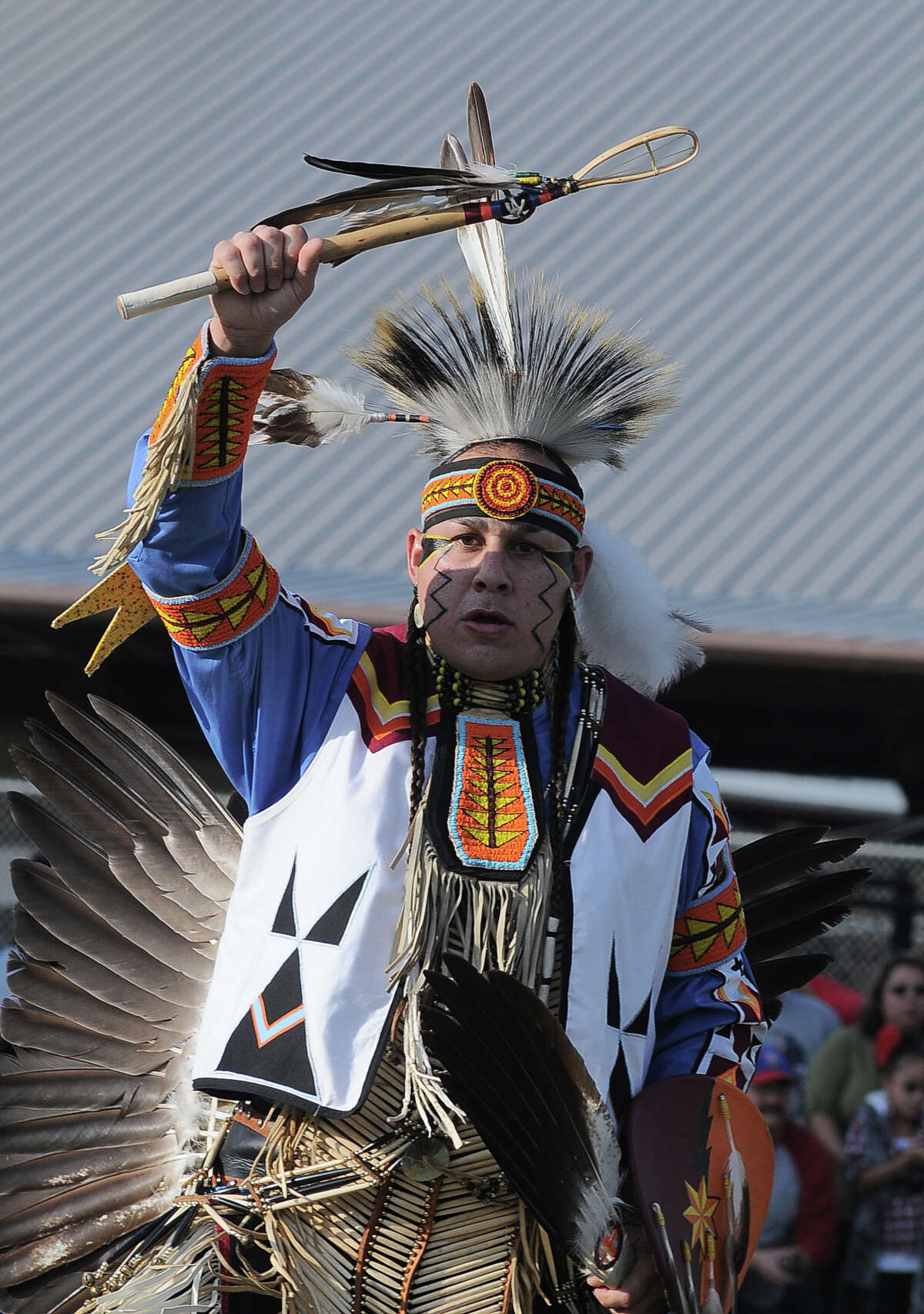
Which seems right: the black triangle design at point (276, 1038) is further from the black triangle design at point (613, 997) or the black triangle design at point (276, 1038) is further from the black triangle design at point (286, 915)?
the black triangle design at point (613, 997)

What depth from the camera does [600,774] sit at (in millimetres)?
2287

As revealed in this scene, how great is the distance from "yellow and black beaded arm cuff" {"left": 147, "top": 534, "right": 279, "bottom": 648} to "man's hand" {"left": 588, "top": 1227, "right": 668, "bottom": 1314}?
3.18ft

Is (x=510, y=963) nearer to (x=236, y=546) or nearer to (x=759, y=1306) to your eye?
(x=236, y=546)

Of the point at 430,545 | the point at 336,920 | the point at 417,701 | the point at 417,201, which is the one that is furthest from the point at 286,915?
the point at 417,201

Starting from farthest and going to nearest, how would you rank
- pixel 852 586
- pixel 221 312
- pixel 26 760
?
pixel 852 586, pixel 26 760, pixel 221 312

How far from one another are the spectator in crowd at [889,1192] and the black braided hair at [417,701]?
292 cm

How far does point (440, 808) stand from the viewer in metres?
2.20

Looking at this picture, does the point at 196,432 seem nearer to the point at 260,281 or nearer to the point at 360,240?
the point at 260,281

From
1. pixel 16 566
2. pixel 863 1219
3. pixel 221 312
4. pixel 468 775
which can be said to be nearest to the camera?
pixel 221 312

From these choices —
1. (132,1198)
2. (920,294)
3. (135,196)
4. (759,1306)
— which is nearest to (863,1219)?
(759,1306)

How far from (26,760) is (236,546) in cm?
92

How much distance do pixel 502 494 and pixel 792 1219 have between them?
320cm

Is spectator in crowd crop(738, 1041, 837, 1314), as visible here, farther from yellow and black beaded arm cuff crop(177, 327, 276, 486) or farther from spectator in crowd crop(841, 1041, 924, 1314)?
yellow and black beaded arm cuff crop(177, 327, 276, 486)

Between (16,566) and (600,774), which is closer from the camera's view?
(600,774)
